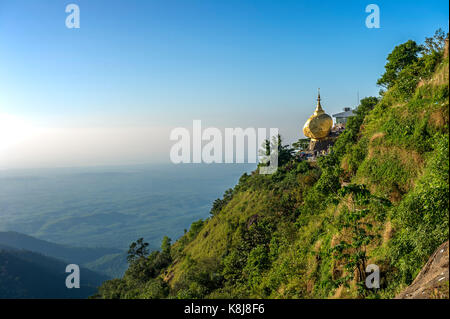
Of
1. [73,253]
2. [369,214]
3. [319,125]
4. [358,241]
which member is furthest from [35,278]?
[358,241]

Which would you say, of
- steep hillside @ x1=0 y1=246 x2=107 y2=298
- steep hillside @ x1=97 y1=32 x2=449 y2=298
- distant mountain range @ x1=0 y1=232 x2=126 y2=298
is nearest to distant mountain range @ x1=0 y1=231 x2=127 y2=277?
distant mountain range @ x1=0 y1=232 x2=126 y2=298

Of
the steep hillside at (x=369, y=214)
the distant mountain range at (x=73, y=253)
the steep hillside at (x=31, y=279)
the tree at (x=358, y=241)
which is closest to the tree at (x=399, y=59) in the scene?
the steep hillside at (x=369, y=214)

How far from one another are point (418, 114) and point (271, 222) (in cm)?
1149

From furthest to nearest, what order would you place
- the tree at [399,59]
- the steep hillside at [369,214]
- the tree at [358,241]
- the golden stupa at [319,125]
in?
the golden stupa at [319,125]
the tree at [399,59]
the tree at [358,241]
the steep hillside at [369,214]

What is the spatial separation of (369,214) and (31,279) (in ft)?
343

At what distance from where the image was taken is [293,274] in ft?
35.8

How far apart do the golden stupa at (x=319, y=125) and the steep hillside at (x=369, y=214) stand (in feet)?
17.6

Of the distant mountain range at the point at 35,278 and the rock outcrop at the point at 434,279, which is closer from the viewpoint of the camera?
the rock outcrop at the point at 434,279

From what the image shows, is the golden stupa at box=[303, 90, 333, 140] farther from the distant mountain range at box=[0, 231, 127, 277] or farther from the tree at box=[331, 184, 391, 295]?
the distant mountain range at box=[0, 231, 127, 277]

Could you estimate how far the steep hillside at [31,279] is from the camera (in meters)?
77.6

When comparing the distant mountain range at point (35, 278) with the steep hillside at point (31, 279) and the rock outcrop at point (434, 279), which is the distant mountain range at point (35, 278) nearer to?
the steep hillside at point (31, 279)

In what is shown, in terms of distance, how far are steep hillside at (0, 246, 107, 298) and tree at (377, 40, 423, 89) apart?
91.6m
